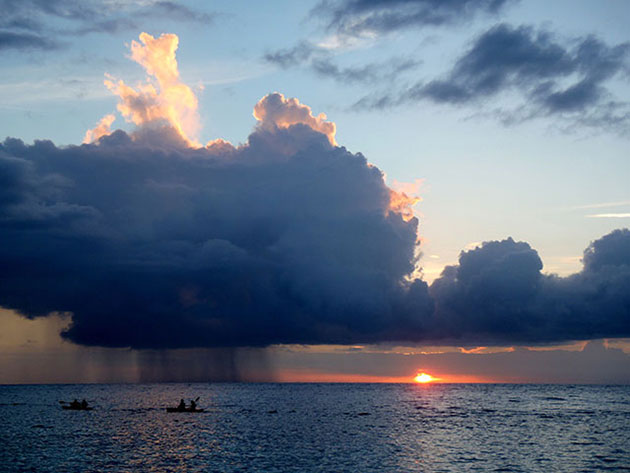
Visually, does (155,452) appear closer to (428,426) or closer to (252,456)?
(252,456)

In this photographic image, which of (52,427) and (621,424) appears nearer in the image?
(52,427)

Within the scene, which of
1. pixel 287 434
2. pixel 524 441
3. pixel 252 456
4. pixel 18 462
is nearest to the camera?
pixel 18 462

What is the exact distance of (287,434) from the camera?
376ft

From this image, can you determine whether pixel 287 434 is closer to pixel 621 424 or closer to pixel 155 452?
pixel 155 452

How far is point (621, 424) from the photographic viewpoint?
140125 mm

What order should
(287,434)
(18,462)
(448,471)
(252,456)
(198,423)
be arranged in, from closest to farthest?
(448,471)
(18,462)
(252,456)
(287,434)
(198,423)

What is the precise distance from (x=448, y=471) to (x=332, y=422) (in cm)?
7127

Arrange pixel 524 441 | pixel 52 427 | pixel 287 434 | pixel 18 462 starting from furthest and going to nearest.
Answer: pixel 52 427
pixel 287 434
pixel 524 441
pixel 18 462

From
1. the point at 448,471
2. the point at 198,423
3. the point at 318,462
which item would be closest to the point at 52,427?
the point at 198,423

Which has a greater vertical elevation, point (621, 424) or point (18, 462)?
point (18, 462)

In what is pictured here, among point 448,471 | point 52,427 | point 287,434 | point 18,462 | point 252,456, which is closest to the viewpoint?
point 448,471

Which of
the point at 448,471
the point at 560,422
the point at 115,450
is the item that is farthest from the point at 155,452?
the point at 560,422

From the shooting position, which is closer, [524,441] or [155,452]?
[155,452]

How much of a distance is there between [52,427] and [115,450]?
4657 centimetres
